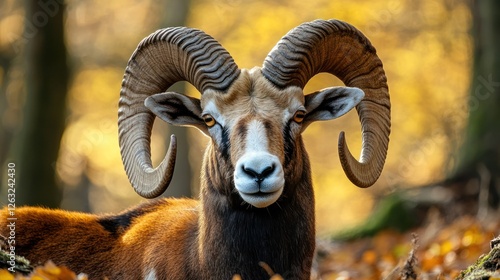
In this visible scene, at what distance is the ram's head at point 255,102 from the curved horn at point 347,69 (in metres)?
0.01

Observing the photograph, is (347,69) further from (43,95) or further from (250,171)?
(43,95)

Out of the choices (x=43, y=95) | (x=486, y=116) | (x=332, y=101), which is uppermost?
(x=43, y=95)

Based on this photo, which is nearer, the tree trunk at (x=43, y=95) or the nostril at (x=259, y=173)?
the nostril at (x=259, y=173)

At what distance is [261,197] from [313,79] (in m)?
29.7

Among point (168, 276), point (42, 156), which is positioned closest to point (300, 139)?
point (168, 276)

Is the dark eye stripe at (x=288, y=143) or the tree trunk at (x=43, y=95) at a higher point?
the tree trunk at (x=43, y=95)

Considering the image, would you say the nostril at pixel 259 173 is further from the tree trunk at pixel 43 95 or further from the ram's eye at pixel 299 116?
the tree trunk at pixel 43 95

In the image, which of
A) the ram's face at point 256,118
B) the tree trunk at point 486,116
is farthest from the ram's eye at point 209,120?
the tree trunk at point 486,116

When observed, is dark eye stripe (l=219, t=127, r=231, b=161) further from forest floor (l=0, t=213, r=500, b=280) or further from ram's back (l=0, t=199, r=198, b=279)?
forest floor (l=0, t=213, r=500, b=280)

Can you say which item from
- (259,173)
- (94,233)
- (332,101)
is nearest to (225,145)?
(259,173)

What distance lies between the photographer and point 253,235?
357 inches

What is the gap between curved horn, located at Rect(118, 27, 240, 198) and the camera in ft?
31.2

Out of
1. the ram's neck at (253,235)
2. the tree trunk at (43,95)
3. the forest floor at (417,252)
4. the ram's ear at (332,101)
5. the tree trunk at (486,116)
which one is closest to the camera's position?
the ram's neck at (253,235)

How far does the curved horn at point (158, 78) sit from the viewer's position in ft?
31.2
